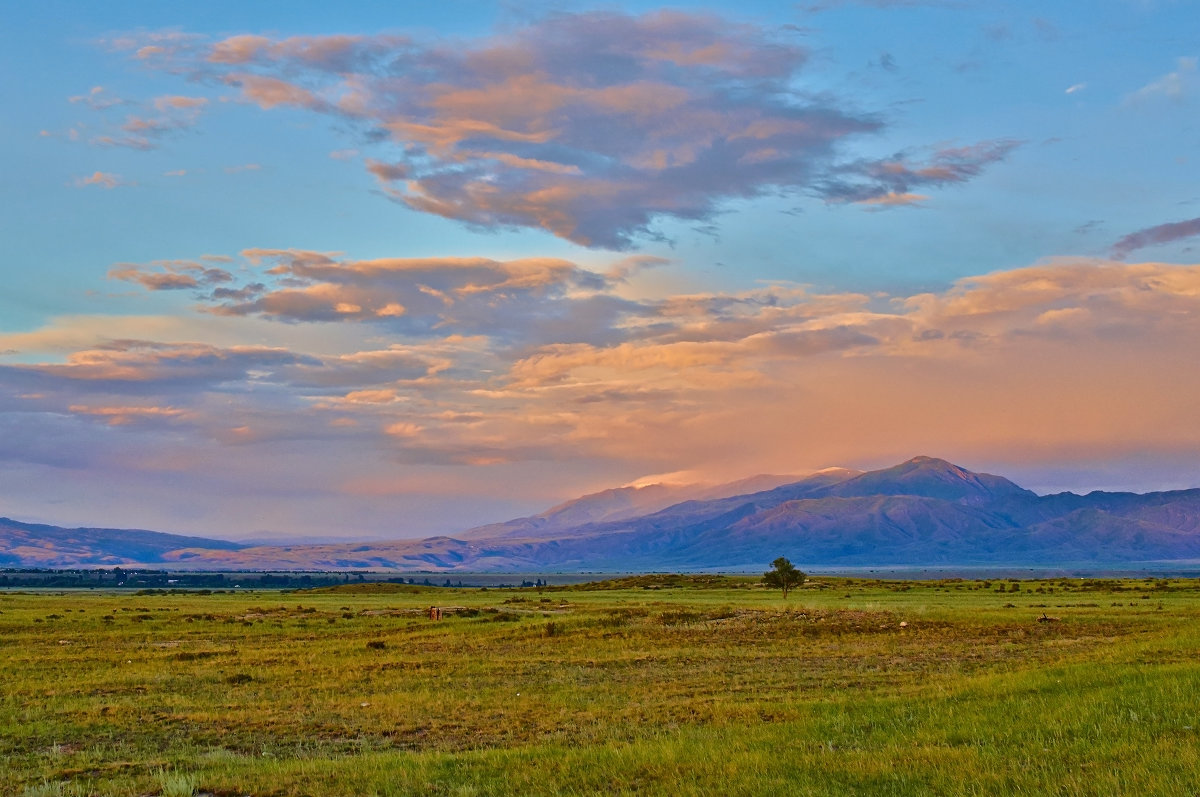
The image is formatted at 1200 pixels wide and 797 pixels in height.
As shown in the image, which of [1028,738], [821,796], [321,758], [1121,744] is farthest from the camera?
[321,758]

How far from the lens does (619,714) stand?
74.7 ft

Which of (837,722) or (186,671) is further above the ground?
(837,722)

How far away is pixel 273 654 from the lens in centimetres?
4200

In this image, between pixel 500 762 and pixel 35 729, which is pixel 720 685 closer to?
pixel 500 762

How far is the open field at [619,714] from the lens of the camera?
45.5 ft

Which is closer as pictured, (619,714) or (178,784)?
(178,784)

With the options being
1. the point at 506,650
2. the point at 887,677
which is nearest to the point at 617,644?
the point at 506,650

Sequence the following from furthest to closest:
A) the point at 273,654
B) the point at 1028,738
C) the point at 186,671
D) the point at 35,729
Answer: the point at 273,654
the point at 186,671
the point at 35,729
the point at 1028,738

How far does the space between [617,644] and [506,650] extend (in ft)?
16.9

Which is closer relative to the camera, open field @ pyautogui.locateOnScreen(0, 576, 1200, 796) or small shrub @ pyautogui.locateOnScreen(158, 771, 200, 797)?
open field @ pyautogui.locateOnScreen(0, 576, 1200, 796)

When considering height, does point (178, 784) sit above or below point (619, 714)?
above

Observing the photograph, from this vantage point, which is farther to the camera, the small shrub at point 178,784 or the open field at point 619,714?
the small shrub at point 178,784

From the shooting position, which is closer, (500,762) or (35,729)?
(500,762)

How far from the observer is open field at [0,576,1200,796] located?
13.9 meters
